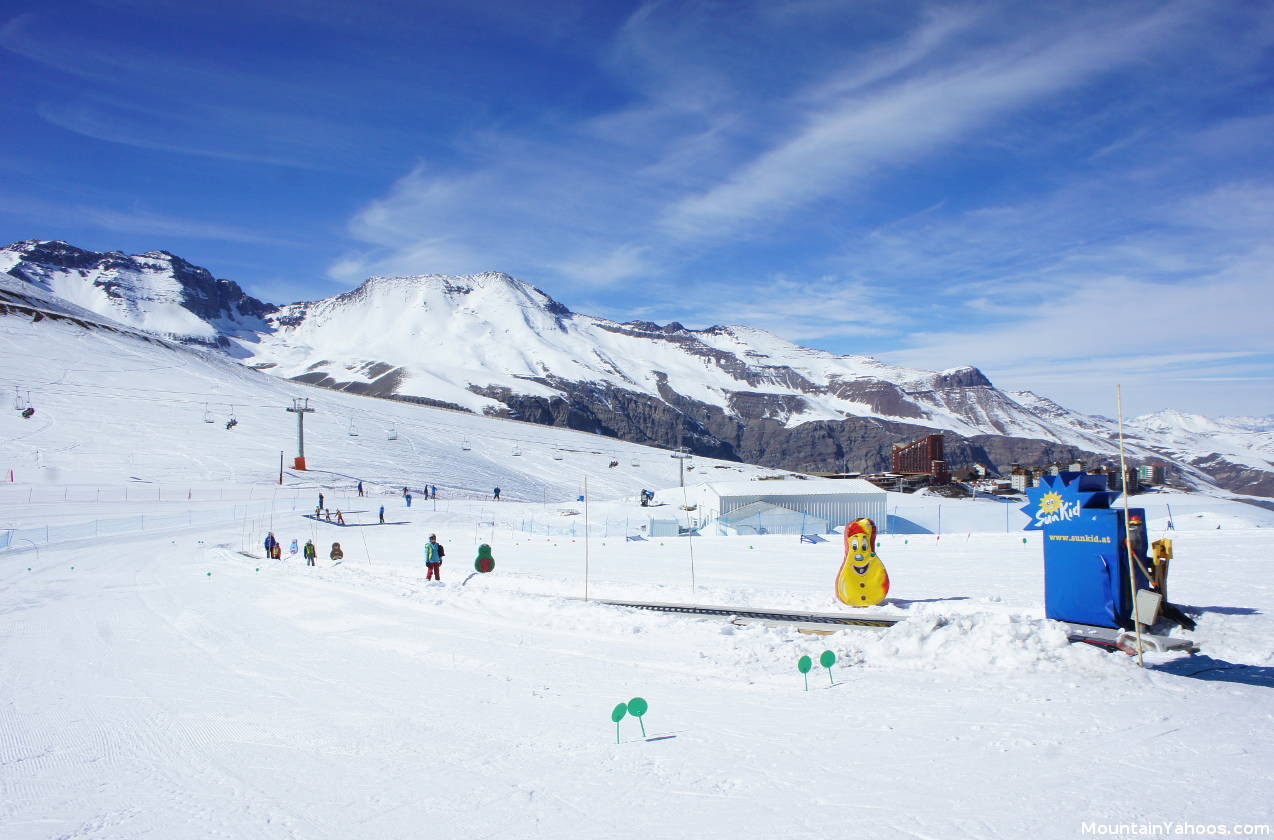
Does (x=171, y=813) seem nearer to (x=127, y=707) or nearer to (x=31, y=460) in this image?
(x=127, y=707)

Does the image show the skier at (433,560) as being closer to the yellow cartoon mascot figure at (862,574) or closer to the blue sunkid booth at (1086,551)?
the yellow cartoon mascot figure at (862,574)

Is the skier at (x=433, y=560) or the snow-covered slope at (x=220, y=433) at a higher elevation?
the snow-covered slope at (x=220, y=433)

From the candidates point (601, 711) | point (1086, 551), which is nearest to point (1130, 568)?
point (1086, 551)

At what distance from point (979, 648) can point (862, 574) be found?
187 inches

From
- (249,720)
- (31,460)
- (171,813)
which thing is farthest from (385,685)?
(31,460)

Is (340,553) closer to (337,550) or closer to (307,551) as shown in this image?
(337,550)

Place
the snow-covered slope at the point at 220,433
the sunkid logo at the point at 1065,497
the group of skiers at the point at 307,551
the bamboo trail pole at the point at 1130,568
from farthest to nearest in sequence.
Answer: the snow-covered slope at the point at 220,433
the group of skiers at the point at 307,551
the sunkid logo at the point at 1065,497
the bamboo trail pole at the point at 1130,568

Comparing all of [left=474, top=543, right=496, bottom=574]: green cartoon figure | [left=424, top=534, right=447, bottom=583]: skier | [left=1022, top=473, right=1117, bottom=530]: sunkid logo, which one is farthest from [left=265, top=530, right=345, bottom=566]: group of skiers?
[left=1022, top=473, right=1117, bottom=530]: sunkid logo

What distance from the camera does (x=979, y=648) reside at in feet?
31.0

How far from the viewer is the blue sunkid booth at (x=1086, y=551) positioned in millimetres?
10336

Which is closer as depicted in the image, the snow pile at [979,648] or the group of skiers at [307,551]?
the snow pile at [979,648]
